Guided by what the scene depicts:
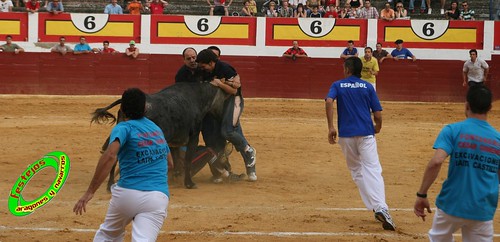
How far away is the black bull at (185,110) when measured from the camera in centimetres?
1034

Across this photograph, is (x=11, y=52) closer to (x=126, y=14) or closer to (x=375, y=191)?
(x=126, y=14)

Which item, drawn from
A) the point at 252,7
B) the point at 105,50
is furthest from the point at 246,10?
the point at 105,50

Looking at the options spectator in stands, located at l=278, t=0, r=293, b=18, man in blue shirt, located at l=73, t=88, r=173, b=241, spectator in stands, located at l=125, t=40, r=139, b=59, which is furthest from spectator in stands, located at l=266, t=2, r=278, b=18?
man in blue shirt, located at l=73, t=88, r=173, b=241

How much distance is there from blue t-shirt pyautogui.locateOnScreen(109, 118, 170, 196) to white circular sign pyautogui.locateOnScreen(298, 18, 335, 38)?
19146mm

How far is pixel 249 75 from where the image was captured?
2344cm

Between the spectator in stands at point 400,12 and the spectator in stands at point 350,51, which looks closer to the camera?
the spectator in stands at point 350,51

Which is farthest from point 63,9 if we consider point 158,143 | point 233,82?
point 158,143

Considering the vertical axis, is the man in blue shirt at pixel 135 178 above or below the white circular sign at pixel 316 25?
below

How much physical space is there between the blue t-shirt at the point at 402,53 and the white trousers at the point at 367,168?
15.4m

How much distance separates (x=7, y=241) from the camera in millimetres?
7949

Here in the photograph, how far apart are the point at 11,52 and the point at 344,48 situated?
29.7 ft

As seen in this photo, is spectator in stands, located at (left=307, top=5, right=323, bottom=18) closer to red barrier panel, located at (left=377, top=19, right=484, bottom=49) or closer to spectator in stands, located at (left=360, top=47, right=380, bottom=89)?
red barrier panel, located at (left=377, top=19, right=484, bottom=49)

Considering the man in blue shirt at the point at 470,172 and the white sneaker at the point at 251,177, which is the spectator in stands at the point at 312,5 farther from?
the man in blue shirt at the point at 470,172

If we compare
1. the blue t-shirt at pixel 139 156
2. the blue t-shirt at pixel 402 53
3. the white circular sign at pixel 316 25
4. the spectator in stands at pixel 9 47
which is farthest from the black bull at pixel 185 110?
the white circular sign at pixel 316 25
